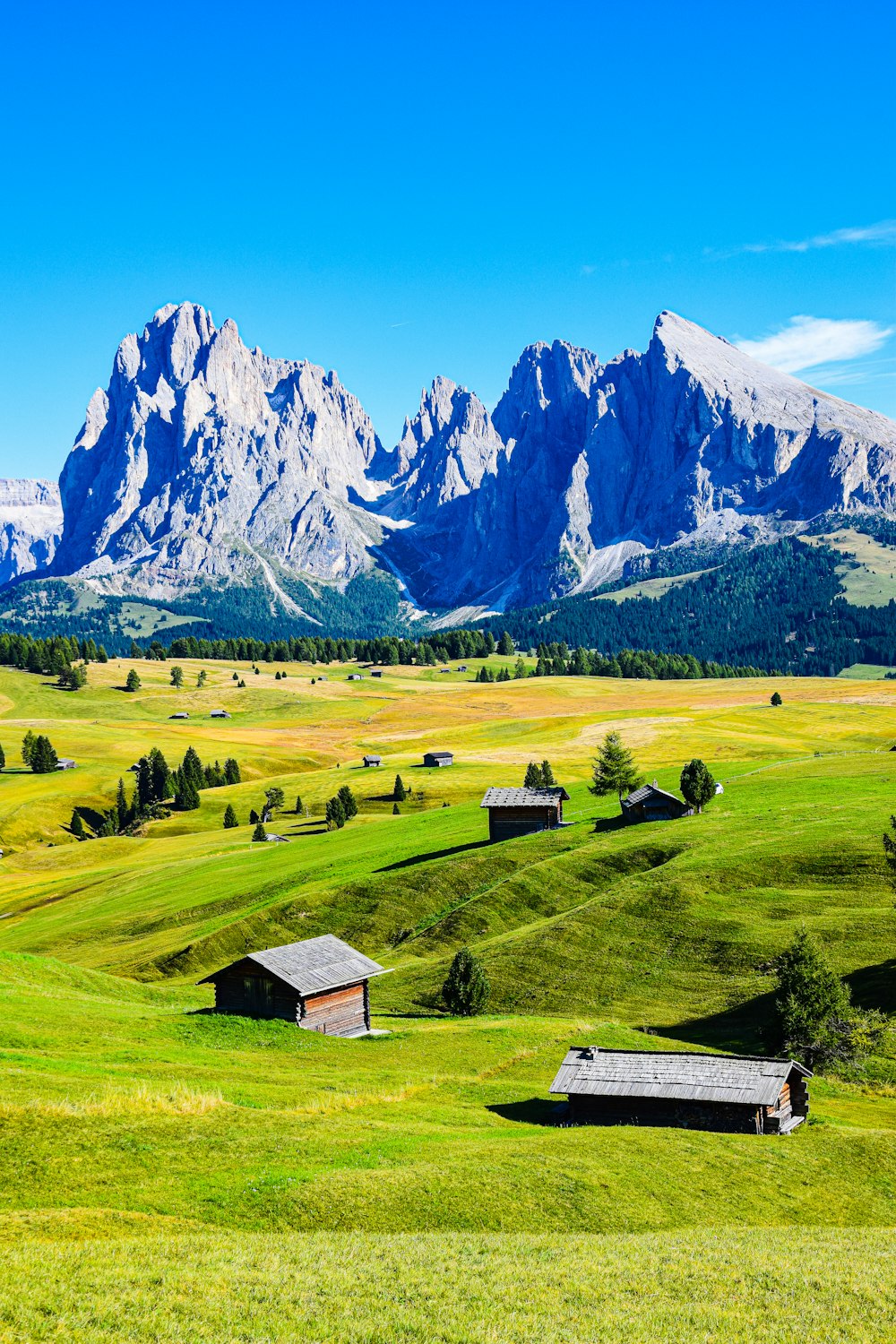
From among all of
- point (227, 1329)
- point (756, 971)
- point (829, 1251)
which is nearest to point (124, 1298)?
point (227, 1329)

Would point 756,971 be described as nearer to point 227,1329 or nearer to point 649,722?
point 227,1329

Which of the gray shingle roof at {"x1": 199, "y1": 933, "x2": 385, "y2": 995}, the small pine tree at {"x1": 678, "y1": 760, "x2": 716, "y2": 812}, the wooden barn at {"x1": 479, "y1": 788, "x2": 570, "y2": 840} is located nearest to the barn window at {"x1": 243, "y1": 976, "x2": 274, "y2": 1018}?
the gray shingle roof at {"x1": 199, "y1": 933, "x2": 385, "y2": 995}

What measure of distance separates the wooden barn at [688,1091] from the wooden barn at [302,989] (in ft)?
49.8

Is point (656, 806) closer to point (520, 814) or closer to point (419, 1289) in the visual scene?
point (520, 814)

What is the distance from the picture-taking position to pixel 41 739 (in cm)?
16875

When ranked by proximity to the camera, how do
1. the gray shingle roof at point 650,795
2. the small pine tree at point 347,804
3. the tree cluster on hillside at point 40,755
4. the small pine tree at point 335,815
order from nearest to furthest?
the gray shingle roof at point 650,795 < the small pine tree at point 335,815 < the small pine tree at point 347,804 < the tree cluster on hillside at point 40,755

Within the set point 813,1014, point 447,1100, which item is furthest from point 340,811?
point 447,1100

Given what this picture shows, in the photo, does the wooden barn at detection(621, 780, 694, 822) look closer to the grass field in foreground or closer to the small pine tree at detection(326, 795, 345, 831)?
the small pine tree at detection(326, 795, 345, 831)

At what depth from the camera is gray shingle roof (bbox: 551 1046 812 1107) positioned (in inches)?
1502

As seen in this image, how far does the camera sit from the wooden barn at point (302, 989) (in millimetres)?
51000

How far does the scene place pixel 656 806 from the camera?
89.1m

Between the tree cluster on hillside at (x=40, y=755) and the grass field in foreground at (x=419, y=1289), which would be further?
the tree cluster on hillside at (x=40, y=755)

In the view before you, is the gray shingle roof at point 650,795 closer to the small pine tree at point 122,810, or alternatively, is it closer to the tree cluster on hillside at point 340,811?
the tree cluster on hillside at point 340,811

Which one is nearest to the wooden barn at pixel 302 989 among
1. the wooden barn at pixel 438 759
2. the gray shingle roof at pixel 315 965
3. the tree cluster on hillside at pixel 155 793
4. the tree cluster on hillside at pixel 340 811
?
the gray shingle roof at pixel 315 965
